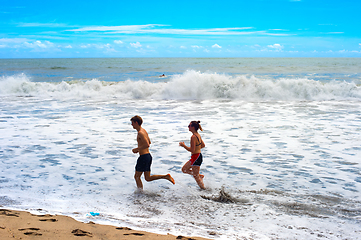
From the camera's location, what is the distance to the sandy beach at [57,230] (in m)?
2.80

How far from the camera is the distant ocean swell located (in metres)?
16.9

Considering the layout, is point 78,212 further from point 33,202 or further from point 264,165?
point 264,165

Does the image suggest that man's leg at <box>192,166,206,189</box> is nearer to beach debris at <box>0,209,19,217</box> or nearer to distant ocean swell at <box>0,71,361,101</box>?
beach debris at <box>0,209,19,217</box>

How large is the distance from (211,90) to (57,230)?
50.8 feet

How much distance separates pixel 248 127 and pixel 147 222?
6212 mm

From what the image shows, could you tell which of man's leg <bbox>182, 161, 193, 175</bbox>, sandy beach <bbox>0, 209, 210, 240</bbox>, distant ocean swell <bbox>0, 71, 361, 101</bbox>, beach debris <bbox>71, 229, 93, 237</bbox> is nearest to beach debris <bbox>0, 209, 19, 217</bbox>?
sandy beach <bbox>0, 209, 210, 240</bbox>

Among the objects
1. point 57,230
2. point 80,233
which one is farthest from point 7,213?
point 80,233

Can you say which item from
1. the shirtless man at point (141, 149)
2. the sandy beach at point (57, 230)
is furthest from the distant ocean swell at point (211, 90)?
the sandy beach at point (57, 230)

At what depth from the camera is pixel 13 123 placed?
956 cm

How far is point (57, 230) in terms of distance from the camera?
2.96m

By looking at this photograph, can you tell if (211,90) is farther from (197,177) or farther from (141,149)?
(141,149)

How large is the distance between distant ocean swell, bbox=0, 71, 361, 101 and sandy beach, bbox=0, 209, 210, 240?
46.5 feet

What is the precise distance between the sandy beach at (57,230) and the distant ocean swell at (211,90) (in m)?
14.2

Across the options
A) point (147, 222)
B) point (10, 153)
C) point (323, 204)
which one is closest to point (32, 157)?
point (10, 153)
